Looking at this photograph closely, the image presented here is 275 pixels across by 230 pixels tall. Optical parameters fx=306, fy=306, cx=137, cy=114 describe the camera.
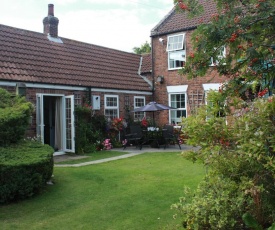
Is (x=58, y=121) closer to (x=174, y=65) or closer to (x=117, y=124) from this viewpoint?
(x=117, y=124)

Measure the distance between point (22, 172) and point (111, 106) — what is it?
922 cm

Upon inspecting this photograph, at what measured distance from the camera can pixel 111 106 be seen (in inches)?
588

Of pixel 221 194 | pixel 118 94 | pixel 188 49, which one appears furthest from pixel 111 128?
pixel 221 194

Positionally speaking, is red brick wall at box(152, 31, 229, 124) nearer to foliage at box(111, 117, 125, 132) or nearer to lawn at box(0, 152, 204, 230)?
foliage at box(111, 117, 125, 132)

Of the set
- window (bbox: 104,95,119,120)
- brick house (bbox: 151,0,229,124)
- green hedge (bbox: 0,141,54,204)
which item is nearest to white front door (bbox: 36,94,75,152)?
window (bbox: 104,95,119,120)

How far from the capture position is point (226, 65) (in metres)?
4.59

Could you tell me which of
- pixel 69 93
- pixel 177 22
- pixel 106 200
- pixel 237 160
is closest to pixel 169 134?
pixel 69 93

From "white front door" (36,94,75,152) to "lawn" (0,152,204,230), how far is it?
3344mm

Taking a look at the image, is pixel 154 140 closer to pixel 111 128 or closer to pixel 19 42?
pixel 111 128

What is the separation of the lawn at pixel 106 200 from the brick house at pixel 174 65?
7579 mm

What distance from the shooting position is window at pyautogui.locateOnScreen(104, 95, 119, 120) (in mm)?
14672

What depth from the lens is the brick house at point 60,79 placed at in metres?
11.5

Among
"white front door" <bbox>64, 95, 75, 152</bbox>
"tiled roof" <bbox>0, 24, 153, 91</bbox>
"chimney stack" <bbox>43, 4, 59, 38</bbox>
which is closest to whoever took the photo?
"tiled roof" <bbox>0, 24, 153, 91</bbox>

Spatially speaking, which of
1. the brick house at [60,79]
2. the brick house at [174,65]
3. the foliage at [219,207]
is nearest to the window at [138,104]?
A: the brick house at [60,79]
